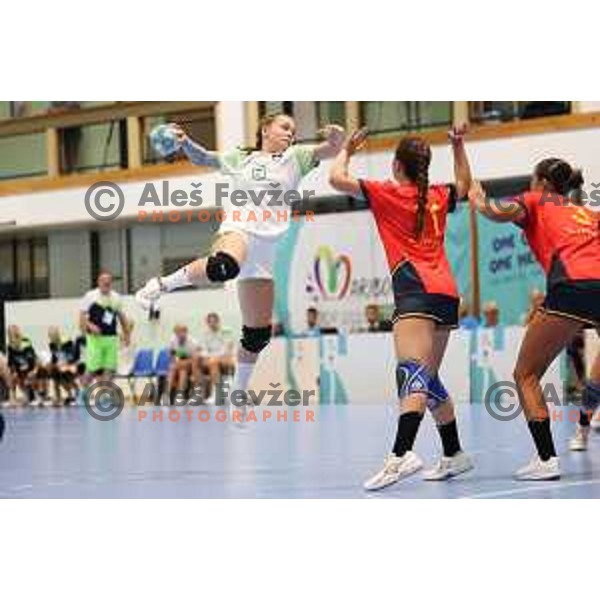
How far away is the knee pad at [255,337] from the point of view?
725cm

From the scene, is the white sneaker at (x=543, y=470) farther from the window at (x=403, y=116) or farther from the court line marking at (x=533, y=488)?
the window at (x=403, y=116)

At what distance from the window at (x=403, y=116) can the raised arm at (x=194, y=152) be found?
505cm

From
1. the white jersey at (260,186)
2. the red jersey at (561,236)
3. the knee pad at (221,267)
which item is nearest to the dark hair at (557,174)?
the red jersey at (561,236)

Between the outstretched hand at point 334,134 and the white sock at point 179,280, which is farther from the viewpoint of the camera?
the white sock at point 179,280

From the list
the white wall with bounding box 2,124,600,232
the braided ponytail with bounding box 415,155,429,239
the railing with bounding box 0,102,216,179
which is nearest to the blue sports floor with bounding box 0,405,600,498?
the braided ponytail with bounding box 415,155,429,239

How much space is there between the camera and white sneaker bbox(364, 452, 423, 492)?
535 cm

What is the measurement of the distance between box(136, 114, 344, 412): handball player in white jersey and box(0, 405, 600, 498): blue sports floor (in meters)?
0.89

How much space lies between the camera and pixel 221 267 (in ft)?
21.5

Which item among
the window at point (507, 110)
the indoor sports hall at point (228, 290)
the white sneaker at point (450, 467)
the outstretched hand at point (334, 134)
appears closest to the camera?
the white sneaker at point (450, 467)

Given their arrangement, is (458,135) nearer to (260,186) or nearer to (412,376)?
(412,376)

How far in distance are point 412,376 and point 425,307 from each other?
0.31 m

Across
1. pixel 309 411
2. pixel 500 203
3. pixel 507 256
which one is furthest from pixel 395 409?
pixel 500 203

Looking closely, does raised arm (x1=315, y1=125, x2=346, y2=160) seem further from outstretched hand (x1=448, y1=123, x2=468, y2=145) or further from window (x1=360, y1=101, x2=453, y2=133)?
window (x1=360, y1=101, x2=453, y2=133)

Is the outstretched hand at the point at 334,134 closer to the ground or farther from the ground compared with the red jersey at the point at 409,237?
farther from the ground
